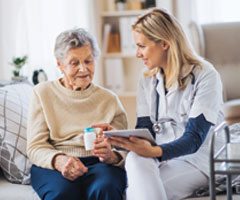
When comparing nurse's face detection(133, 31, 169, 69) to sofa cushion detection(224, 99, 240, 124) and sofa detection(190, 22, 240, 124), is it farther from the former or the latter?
sofa detection(190, 22, 240, 124)

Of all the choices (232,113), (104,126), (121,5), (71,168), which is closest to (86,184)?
(71,168)

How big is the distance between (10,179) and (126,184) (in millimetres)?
522

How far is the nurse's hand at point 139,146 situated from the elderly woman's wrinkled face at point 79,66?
387 mm

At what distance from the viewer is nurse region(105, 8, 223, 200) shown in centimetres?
201

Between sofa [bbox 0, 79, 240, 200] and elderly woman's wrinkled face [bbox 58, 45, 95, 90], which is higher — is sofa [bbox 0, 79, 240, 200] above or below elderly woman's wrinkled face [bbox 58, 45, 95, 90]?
below

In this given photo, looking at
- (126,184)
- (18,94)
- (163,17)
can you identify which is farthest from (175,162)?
(18,94)

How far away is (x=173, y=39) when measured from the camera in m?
2.21

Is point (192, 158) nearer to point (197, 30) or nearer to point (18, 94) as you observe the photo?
point (18, 94)

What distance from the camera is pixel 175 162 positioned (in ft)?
7.08

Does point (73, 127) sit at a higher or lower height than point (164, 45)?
lower

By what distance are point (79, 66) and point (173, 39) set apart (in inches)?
16.3

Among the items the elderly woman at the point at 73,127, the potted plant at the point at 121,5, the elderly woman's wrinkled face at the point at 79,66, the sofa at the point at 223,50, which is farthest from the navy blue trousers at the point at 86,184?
the potted plant at the point at 121,5

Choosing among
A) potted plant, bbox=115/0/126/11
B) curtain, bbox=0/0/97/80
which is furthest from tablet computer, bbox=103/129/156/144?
potted plant, bbox=115/0/126/11

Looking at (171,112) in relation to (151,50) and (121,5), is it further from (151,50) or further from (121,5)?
(121,5)
